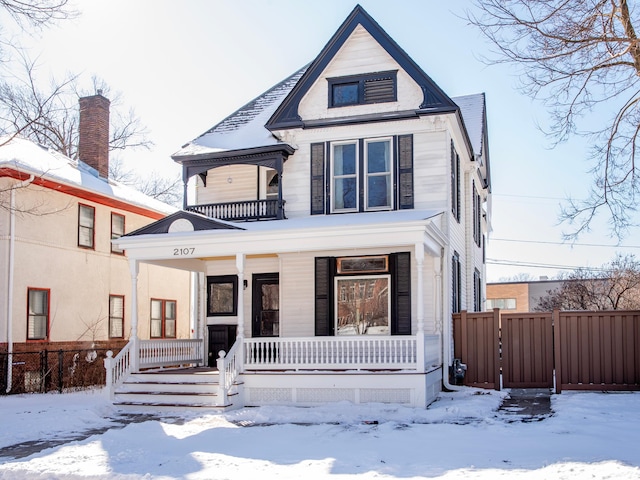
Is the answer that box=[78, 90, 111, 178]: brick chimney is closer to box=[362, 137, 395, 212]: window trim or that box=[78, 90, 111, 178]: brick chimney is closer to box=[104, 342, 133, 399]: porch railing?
box=[104, 342, 133, 399]: porch railing

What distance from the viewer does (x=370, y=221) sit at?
1520 cm

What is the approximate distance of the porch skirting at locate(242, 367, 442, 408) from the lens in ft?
46.0

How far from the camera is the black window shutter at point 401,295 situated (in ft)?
53.0

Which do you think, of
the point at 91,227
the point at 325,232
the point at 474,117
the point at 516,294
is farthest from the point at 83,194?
the point at 516,294

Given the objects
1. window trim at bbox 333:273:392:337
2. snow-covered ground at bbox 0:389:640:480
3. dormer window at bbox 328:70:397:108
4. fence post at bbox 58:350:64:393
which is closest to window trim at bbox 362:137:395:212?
dormer window at bbox 328:70:397:108

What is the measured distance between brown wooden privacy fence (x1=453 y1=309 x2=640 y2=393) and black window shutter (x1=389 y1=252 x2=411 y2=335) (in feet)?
6.12

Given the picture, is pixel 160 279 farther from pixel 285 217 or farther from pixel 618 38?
pixel 618 38

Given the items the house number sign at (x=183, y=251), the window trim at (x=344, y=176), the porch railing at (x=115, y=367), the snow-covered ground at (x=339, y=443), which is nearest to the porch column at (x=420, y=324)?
the snow-covered ground at (x=339, y=443)

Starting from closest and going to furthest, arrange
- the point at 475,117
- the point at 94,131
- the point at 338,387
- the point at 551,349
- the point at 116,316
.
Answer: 1. the point at 338,387
2. the point at 551,349
3. the point at 116,316
4. the point at 475,117
5. the point at 94,131

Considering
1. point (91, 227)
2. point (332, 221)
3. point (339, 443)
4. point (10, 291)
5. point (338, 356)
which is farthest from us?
point (91, 227)

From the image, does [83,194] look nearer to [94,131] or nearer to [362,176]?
[94,131]

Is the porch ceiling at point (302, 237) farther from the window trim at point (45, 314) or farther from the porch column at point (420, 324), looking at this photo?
the window trim at point (45, 314)

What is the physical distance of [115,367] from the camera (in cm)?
1577

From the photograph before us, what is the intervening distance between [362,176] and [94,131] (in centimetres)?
1127
